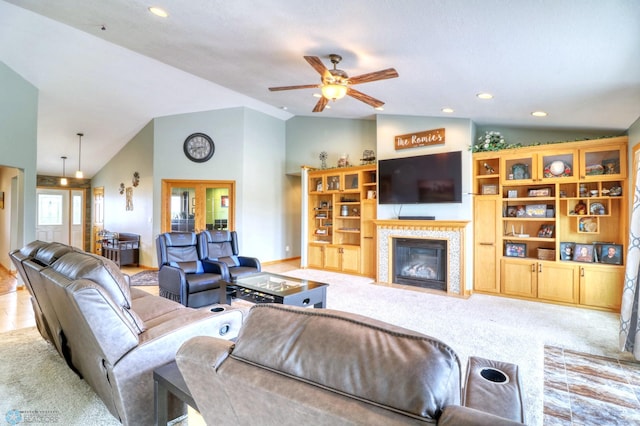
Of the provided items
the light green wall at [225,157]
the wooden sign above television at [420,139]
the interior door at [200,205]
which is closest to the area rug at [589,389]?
the wooden sign above television at [420,139]

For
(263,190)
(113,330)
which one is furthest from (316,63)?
(263,190)

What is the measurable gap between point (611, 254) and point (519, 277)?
1.09 meters

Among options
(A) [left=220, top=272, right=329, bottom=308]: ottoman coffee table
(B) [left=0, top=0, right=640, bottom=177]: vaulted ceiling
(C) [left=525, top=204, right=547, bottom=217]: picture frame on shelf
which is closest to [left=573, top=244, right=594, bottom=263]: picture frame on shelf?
(C) [left=525, top=204, right=547, bottom=217]: picture frame on shelf

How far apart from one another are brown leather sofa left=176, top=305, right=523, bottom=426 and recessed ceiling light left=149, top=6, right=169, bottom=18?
3239 millimetres

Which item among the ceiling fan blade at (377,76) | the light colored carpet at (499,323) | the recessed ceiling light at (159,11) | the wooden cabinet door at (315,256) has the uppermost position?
the recessed ceiling light at (159,11)

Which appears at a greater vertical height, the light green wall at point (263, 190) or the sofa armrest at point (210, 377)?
the light green wall at point (263, 190)

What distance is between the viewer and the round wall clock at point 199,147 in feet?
22.7

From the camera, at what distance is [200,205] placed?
23.2ft

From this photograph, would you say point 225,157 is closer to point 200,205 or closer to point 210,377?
point 200,205

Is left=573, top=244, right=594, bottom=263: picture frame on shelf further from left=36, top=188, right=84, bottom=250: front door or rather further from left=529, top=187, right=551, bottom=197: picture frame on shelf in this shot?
left=36, top=188, right=84, bottom=250: front door

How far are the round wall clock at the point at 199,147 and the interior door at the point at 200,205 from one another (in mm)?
537

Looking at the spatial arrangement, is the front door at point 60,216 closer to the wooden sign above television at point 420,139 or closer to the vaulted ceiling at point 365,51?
the vaulted ceiling at point 365,51

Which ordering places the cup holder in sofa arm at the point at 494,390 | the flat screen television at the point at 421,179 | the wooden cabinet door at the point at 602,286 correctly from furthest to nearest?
1. the flat screen television at the point at 421,179
2. the wooden cabinet door at the point at 602,286
3. the cup holder in sofa arm at the point at 494,390

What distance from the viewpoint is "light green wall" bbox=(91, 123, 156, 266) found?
7.03 m
